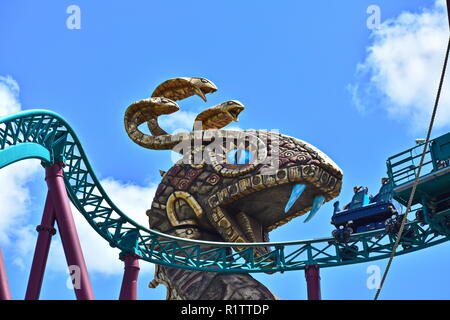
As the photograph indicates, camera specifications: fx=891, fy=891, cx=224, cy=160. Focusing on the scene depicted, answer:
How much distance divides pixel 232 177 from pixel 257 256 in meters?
2.06

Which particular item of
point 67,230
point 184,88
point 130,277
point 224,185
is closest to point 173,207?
point 224,185

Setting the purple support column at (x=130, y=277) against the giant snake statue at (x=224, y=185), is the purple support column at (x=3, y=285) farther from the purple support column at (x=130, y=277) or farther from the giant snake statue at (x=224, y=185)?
the giant snake statue at (x=224, y=185)

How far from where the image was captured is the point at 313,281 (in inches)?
781

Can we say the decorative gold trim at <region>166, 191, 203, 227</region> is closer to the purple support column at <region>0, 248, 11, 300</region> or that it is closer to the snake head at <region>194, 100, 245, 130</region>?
the snake head at <region>194, 100, 245, 130</region>

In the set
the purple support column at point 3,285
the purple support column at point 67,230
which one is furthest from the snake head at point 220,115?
the purple support column at point 3,285

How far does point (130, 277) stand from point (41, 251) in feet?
8.47

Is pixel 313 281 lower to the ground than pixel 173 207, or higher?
lower

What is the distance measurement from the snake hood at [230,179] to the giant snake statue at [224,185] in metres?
0.02

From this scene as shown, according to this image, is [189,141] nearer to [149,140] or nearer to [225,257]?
[149,140]

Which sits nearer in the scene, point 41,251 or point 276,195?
point 41,251

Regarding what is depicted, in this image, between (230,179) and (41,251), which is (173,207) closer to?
(230,179)
